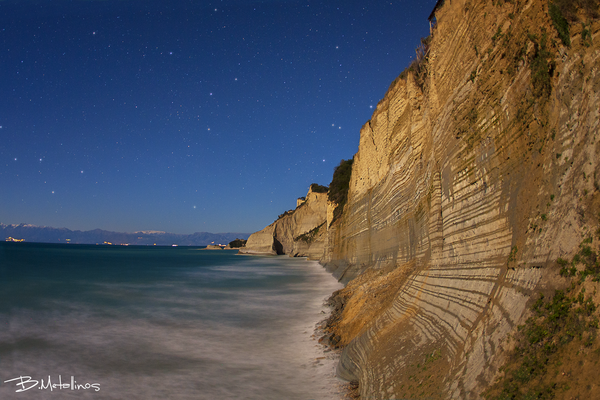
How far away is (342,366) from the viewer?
5.90 m

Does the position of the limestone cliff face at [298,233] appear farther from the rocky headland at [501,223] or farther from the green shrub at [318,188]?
the rocky headland at [501,223]

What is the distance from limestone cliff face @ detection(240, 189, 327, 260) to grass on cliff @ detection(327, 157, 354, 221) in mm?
12740

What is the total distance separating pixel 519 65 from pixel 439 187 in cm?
267

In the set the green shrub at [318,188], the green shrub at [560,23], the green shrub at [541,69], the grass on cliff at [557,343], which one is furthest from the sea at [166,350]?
the green shrub at [318,188]

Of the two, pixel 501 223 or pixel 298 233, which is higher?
pixel 501 223

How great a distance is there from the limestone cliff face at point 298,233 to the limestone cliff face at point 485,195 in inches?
1669

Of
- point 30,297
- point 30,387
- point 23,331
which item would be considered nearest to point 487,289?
point 30,387

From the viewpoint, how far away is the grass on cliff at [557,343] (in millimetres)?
2225

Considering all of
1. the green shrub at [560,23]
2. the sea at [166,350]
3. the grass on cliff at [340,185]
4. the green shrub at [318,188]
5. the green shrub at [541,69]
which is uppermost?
the green shrub at [318,188]

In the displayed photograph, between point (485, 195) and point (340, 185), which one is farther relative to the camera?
point (340, 185)

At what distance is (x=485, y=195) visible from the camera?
4371 millimetres

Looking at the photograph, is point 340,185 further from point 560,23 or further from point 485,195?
point 560,23

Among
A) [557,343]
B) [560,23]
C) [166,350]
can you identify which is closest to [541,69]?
[560,23]

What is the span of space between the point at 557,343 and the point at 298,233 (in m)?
67.8
